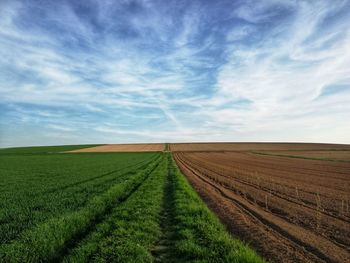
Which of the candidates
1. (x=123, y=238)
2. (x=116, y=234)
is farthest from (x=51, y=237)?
(x=123, y=238)

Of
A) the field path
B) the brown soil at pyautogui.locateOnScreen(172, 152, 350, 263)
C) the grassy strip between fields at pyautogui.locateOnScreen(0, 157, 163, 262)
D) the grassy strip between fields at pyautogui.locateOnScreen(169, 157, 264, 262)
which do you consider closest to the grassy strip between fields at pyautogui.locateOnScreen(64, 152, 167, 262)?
the field path

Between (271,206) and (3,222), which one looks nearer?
(3,222)

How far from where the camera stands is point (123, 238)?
7062 millimetres

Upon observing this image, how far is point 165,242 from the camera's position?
23.5 ft

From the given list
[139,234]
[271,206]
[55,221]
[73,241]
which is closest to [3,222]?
[55,221]

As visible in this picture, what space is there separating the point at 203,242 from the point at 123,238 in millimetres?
2298

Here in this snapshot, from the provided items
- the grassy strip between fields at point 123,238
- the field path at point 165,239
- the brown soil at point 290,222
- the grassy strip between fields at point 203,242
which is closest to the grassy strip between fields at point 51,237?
the grassy strip between fields at point 123,238

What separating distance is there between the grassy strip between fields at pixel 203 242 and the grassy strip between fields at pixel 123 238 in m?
0.79

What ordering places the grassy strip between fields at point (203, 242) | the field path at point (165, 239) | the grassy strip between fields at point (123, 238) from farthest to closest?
the field path at point (165, 239), the grassy strip between fields at point (123, 238), the grassy strip between fields at point (203, 242)

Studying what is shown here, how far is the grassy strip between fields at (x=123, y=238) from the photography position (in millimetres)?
5906

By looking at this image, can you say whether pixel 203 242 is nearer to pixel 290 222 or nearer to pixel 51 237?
pixel 290 222

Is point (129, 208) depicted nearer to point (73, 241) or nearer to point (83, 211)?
point (83, 211)

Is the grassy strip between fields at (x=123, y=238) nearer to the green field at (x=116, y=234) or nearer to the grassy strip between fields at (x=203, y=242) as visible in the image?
the green field at (x=116, y=234)

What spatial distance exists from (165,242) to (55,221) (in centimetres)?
397
